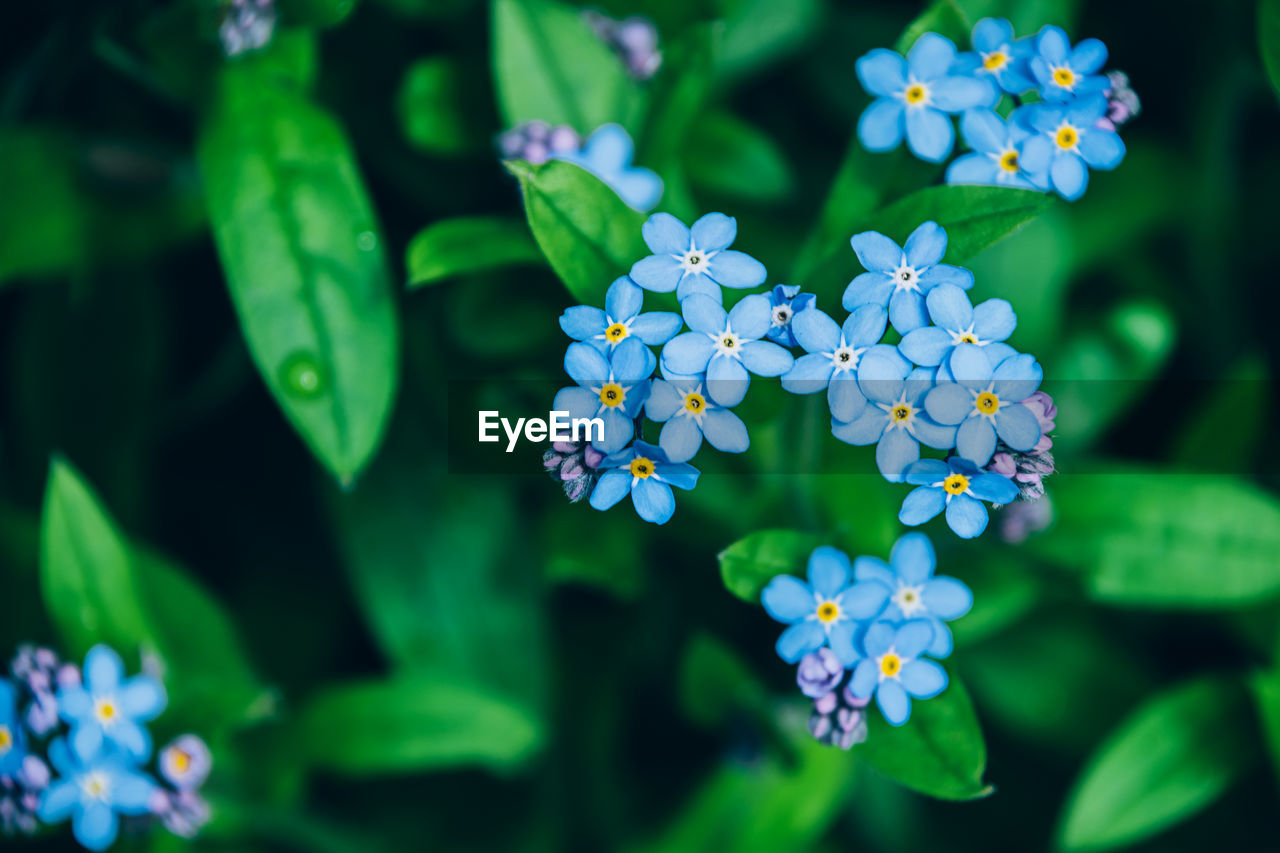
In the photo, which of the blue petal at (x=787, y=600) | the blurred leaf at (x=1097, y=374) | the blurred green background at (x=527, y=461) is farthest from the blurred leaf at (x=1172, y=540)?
the blue petal at (x=787, y=600)

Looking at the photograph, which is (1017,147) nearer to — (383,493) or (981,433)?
(981,433)

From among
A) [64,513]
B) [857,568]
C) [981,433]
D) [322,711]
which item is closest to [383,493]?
[322,711]

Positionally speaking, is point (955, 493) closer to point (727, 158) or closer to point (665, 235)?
point (665, 235)

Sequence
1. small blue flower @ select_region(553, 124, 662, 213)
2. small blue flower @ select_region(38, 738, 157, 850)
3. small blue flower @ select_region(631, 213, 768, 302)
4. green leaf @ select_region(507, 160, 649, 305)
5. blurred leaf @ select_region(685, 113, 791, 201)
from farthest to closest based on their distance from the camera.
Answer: blurred leaf @ select_region(685, 113, 791, 201), small blue flower @ select_region(553, 124, 662, 213), small blue flower @ select_region(38, 738, 157, 850), green leaf @ select_region(507, 160, 649, 305), small blue flower @ select_region(631, 213, 768, 302)

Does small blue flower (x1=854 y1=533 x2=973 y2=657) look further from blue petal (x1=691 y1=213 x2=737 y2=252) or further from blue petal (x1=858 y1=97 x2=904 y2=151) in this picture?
blue petal (x1=858 y1=97 x2=904 y2=151)

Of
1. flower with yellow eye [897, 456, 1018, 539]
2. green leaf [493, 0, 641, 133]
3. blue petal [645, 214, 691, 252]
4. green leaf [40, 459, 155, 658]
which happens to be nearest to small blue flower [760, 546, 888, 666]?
flower with yellow eye [897, 456, 1018, 539]

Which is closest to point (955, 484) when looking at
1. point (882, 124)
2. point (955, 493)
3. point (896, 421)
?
point (955, 493)
